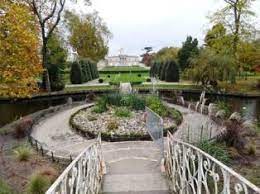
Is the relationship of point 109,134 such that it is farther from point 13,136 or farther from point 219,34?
point 219,34

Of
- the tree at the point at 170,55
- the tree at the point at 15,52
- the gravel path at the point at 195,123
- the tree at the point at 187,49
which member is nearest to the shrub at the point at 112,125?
the gravel path at the point at 195,123

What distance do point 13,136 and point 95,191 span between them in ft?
33.5

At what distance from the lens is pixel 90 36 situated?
57.2 meters

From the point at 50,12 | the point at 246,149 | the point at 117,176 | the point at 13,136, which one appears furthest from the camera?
the point at 50,12

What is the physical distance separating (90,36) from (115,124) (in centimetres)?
4305

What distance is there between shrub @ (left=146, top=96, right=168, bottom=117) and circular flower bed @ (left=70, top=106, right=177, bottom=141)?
0.46 meters

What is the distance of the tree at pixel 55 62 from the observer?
122ft

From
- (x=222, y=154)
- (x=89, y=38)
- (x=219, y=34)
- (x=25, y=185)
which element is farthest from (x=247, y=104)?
(x=89, y=38)

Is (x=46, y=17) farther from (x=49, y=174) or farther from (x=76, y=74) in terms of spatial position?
(x=49, y=174)

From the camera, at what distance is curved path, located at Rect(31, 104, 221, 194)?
725cm

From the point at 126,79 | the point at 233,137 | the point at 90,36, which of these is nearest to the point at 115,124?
the point at 233,137

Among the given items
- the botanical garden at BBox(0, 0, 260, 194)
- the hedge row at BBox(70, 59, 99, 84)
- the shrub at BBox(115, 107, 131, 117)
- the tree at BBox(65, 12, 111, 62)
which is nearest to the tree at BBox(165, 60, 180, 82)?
the botanical garden at BBox(0, 0, 260, 194)

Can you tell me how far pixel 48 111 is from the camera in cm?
2200

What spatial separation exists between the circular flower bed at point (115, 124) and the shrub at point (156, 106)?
460mm
